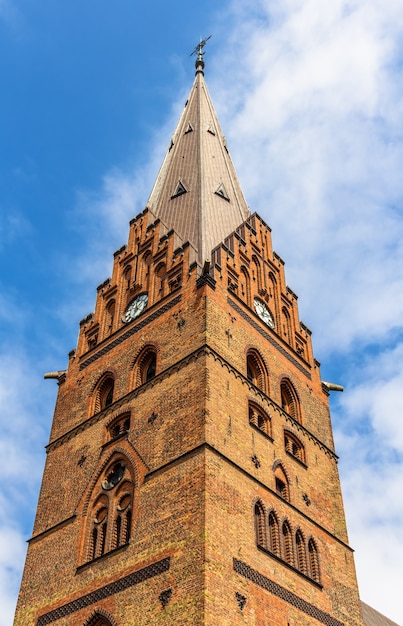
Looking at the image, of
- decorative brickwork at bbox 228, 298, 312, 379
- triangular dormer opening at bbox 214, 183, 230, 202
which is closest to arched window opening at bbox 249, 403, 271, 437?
decorative brickwork at bbox 228, 298, 312, 379

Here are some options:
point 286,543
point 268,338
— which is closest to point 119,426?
point 268,338

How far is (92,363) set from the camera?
2442cm

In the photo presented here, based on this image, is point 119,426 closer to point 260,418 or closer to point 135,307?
point 260,418

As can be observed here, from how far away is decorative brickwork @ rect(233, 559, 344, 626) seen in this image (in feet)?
56.1

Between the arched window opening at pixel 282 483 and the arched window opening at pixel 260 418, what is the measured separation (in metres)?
1.03

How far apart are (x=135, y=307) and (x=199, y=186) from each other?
6706 millimetres

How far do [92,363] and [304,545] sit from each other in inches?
339

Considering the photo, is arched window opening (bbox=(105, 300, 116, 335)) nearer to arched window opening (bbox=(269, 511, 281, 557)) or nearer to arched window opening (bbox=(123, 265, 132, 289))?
arched window opening (bbox=(123, 265, 132, 289))

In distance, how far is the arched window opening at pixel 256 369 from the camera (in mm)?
22422

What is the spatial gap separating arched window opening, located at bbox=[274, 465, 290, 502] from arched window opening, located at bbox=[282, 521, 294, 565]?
89cm

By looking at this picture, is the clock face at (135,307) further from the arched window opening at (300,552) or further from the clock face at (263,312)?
the arched window opening at (300,552)

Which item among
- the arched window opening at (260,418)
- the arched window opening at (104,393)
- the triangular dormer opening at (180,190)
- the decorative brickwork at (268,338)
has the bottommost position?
the arched window opening at (260,418)

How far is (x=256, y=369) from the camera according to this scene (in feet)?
74.6

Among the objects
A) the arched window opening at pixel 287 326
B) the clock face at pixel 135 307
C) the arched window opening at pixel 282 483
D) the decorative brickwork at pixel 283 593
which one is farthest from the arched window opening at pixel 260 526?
the clock face at pixel 135 307
